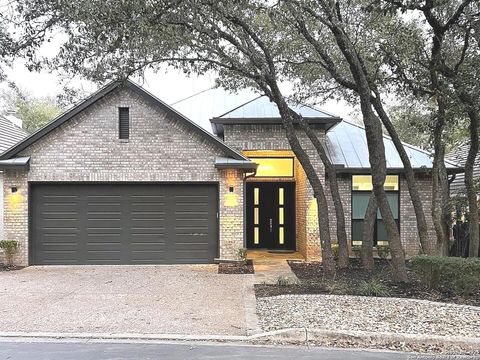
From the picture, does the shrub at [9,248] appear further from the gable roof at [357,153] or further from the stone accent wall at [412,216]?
the stone accent wall at [412,216]

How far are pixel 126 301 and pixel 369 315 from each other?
4.40 m

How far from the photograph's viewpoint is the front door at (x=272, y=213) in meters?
17.5

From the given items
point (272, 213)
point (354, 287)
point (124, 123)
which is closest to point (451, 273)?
point (354, 287)

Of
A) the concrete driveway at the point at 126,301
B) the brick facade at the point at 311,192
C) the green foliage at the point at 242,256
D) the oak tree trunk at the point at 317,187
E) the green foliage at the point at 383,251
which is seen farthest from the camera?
the green foliage at the point at 383,251

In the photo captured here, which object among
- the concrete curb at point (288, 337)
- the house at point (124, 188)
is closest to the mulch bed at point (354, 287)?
the concrete curb at point (288, 337)

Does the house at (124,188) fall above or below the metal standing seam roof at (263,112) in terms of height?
below

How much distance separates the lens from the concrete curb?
6168mm

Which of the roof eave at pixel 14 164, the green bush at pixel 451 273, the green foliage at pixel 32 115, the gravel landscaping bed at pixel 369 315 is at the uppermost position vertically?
the green foliage at pixel 32 115

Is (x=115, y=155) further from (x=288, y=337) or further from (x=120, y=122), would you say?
(x=288, y=337)

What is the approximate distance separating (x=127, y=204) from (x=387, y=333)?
925cm

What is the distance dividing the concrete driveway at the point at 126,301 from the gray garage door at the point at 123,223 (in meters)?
0.89

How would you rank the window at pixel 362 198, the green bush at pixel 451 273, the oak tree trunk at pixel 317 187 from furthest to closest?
the window at pixel 362 198, the oak tree trunk at pixel 317 187, the green bush at pixel 451 273

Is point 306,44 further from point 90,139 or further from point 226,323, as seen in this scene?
point 226,323

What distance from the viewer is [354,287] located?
9.77 m
